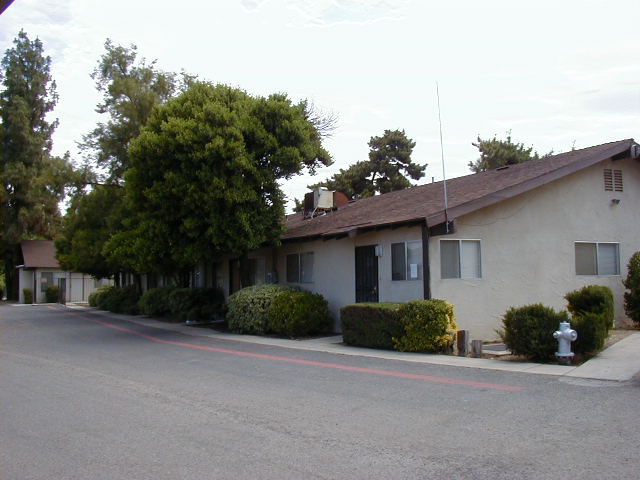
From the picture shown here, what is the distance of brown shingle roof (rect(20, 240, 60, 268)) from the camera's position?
1934 inches

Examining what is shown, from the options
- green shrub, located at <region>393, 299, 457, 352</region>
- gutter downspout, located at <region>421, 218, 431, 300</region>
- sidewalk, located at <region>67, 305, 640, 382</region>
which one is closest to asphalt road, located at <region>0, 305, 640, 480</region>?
sidewalk, located at <region>67, 305, 640, 382</region>

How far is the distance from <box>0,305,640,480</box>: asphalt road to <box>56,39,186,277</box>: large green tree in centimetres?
1628

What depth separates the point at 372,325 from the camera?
13875mm

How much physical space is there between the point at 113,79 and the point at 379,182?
2182 cm

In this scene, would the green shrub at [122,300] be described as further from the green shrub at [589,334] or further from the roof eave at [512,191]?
the green shrub at [589,334]

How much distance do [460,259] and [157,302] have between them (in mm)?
16094

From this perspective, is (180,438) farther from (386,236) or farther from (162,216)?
(162,216)

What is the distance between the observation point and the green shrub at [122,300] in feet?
103

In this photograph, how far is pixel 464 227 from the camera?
15.0 meters

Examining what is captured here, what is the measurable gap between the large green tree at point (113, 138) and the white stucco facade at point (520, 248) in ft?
40.4

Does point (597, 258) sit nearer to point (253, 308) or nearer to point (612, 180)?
point (612, 180)

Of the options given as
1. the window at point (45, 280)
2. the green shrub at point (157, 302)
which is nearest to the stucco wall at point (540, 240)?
the green shrub at point (157, 302)

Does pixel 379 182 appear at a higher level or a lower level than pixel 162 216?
higher

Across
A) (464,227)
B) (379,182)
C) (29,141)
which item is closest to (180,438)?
(464,227)
